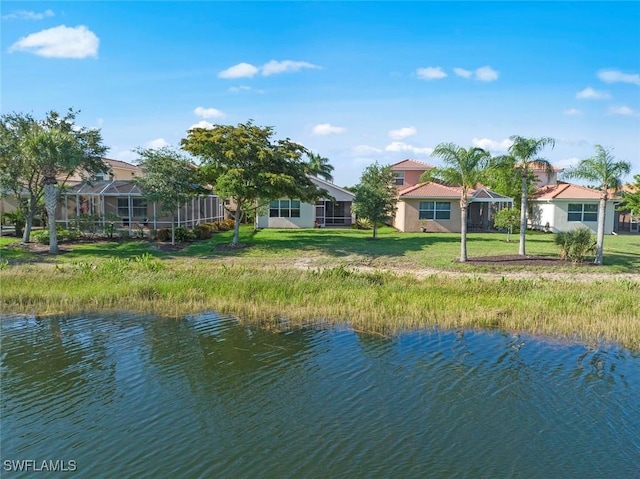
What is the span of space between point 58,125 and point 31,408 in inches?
793

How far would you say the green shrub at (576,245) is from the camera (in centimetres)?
2108

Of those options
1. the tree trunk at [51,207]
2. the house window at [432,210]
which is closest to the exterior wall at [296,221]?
the house window at [432,210]

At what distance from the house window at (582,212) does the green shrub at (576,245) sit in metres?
Result: 17.6

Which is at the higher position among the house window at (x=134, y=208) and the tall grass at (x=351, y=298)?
the house window at (x=134, y=208)

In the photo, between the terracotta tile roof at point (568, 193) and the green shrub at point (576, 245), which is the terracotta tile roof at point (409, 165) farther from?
the green shrub at point (576, 245)

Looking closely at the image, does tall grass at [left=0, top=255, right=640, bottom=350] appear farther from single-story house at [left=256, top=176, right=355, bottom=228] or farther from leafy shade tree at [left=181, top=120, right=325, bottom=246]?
single-story house at [left=256, top=176, right=355, bottom=228]

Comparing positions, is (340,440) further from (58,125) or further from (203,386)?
(58,125)

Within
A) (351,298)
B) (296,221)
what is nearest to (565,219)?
(296,221)

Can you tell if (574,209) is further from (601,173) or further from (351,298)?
(351,298)

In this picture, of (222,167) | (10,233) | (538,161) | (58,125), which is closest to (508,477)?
(538,161)

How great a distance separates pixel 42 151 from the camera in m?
21.6

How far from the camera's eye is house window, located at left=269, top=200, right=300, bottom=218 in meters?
39.7

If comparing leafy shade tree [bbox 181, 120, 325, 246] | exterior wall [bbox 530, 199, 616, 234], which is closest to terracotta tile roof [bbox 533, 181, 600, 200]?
exterior wall [bbox 530, 199, 616, 234]

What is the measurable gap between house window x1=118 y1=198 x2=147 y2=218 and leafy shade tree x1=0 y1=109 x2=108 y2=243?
529 cm
